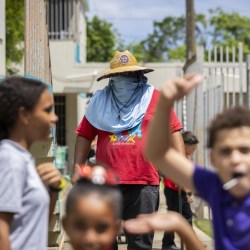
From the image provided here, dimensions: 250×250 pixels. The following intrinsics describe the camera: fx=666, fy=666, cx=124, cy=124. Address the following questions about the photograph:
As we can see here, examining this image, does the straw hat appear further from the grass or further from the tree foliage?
the tree foliage

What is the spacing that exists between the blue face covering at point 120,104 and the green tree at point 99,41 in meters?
35.8

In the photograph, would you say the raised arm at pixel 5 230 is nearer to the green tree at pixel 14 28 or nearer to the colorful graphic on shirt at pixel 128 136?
the colorful graphic on shirt at pixel 128 136

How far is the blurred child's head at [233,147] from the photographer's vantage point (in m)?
2.67

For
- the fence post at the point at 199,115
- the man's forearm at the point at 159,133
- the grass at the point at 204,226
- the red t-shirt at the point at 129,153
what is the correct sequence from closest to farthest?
1. the man's forearm at the point at 159,133
2. the red t-shirt at the point at 129,153
3. the grass at the point at 204,226
4. the fence post at the point at 199,115

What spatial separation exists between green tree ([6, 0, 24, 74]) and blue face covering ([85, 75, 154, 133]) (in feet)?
40.7

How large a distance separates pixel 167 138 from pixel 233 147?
327mm

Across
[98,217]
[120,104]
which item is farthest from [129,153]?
[98,217]

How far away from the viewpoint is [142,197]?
5.04 meters

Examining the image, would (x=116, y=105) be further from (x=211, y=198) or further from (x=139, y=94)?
(x=211, y=198)

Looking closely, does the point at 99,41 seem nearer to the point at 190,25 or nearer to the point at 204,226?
the point at 190,25

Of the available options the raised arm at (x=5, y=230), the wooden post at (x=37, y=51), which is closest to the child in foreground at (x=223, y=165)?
the raised arm at (x=5, y=230)

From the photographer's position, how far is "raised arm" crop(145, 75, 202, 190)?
2.73 m

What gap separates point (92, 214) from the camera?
2.71 meters

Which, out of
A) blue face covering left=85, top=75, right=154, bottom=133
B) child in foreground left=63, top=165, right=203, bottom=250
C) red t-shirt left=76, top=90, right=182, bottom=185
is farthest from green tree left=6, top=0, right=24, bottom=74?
child in foreground left=63, top=165, right=203, bottom=250
